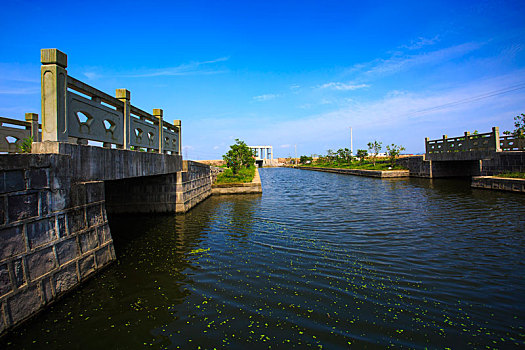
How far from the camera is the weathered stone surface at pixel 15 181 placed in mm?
4234

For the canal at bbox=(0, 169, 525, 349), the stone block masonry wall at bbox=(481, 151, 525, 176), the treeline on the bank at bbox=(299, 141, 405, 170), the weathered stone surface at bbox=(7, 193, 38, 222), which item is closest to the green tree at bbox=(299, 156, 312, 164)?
the treeline on the bank at bbox=(299, 141, 405, 170)

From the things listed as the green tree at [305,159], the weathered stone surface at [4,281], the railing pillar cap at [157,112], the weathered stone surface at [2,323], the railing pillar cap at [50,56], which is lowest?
the weathered stone surface at [2,323]

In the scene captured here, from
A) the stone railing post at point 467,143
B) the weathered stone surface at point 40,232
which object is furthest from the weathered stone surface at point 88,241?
the stone railing post at point 467,143

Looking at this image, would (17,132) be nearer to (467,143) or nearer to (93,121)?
(93,121)

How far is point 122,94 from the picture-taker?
847 cm

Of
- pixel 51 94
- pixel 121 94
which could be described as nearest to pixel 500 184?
pixel 121 94

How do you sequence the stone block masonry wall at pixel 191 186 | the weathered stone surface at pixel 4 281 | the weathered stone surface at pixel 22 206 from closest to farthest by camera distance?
the weathered stone surface at pixel 4 281 → the weathered stone surface at pixel 22 206 → the stone block masonry wall at pixel 191 186

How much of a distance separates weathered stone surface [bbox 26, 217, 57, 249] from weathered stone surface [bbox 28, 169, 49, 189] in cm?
61

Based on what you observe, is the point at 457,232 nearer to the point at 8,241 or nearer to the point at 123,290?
the point at 123,290

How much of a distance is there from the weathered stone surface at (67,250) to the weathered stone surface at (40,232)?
0.25 m

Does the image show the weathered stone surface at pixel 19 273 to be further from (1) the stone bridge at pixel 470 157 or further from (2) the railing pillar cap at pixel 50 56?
(1) the stone bridge at pixel 470 157

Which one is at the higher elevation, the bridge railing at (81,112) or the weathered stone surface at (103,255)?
the bridge railing at (81,112)

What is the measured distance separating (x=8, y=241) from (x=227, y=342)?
361 cm

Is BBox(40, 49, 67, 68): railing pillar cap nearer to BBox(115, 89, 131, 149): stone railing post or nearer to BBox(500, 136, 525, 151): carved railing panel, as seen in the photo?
BBox(115, 89, 131, 149): stone railing post
